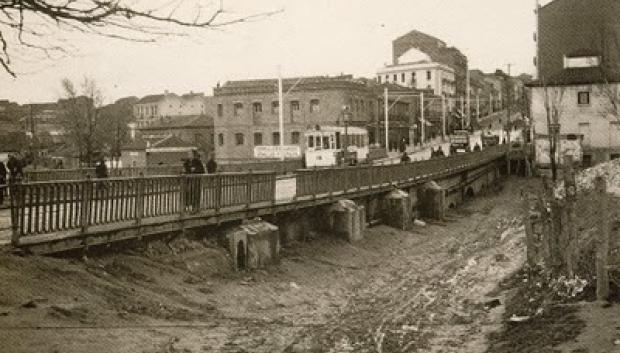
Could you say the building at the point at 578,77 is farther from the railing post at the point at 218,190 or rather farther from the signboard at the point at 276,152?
the railing post at the point at 218,190

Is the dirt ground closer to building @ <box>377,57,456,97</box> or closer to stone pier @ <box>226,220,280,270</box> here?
stone pier @ <box>226,220,280,270</box>

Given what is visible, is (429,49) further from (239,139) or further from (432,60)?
(239,139)

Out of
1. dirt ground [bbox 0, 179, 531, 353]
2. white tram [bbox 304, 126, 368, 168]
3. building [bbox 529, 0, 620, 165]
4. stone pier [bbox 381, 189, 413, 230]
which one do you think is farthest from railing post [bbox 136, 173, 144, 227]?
building [bbox 529, 0, 620, 165]

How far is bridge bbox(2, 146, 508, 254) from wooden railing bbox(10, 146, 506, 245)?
2 centimetres

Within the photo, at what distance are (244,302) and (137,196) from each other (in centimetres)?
303

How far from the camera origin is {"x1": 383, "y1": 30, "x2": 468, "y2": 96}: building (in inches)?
4493

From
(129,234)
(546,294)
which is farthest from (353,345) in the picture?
(129,234)

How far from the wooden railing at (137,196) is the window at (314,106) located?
46304mm

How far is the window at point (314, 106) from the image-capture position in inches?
2731

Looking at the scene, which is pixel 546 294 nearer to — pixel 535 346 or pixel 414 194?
pixel 535 346

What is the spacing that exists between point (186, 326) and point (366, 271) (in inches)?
369

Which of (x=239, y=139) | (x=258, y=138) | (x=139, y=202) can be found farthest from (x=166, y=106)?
(x=139, y=202)

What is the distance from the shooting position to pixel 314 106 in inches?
2739

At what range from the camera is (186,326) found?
1109cm
